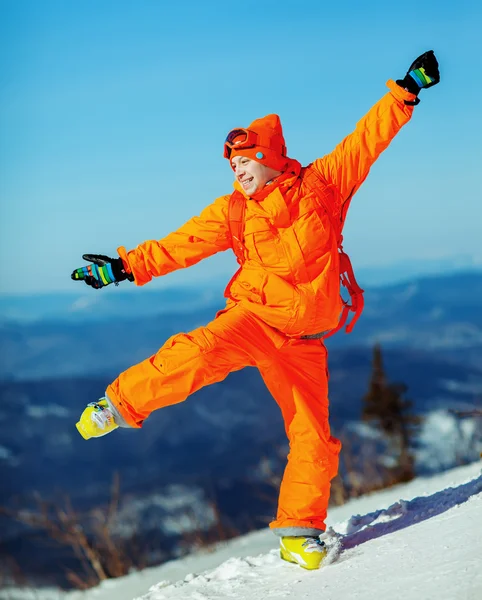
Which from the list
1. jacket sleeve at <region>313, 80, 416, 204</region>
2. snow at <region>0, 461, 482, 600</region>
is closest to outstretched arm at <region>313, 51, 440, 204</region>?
jacket sleeve at <region>313, 80, 416, 204</region>

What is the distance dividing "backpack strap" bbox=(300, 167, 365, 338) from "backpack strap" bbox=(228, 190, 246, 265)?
35 centimetres

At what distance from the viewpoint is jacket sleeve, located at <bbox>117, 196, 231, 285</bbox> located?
4562 millimetres

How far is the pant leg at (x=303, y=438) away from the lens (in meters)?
4.51

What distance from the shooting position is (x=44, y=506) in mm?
9062

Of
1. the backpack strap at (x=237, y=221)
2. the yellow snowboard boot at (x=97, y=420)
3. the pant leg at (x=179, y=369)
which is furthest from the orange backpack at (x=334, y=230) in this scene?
the yellow snowboard boot at (x=97, y=420)

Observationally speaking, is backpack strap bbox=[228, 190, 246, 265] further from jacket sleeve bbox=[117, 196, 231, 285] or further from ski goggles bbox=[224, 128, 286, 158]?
ski goggles bbox=[224, 128, 286, 158]

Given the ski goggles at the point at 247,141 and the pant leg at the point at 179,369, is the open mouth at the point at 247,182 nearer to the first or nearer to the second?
the ski goggles at the point at 247,141

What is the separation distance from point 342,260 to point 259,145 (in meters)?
0.75

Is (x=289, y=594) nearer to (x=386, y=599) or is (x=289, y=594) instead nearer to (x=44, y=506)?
(x=386, y=599)

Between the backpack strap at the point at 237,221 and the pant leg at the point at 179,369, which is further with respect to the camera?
the backpack strap at the point at 237,221

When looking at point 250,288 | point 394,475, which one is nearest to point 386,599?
point 250,288

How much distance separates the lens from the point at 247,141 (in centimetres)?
444

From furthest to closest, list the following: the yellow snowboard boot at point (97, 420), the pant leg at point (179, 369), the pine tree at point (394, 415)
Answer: the pine tree at point (394, 415) → the yellow snowboard boot at point (97, 420) → the pant leg at point (179, 369)

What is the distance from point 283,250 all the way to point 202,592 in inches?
73.5
